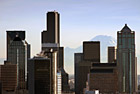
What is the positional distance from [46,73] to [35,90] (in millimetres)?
7929

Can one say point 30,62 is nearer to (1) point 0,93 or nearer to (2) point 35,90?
(2) point 35,90

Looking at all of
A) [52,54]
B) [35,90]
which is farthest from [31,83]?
[52,54]

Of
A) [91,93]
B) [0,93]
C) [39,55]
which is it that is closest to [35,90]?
[39,55]

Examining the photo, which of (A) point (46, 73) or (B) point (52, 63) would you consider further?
(B) point (52, 63)

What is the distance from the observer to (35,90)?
159 m

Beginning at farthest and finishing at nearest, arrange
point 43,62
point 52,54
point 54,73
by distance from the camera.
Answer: point 52,54 < point 54,73 < point 43,62

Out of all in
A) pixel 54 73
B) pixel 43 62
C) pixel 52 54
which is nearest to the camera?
pixel 43 62

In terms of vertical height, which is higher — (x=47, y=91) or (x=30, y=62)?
(x=30, y=62)

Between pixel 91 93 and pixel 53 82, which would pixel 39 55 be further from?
pixel 91 93

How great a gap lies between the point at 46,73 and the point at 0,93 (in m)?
46.1

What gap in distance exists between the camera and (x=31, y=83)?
16462cm

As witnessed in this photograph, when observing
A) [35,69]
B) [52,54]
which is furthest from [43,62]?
[52,54]

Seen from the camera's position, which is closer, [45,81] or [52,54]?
[45,81]

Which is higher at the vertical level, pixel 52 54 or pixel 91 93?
pixel 52 54
